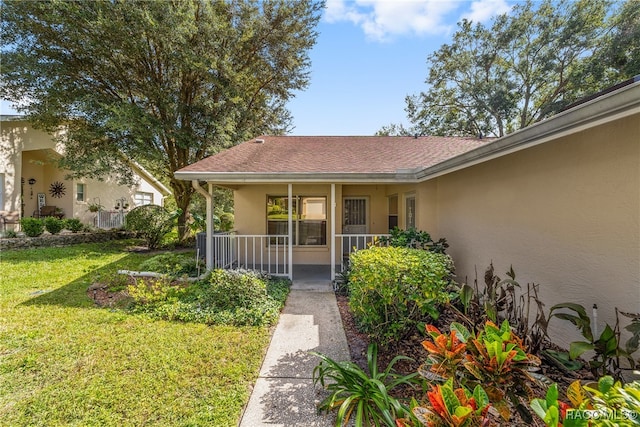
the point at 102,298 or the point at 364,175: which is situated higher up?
the point at 364,175

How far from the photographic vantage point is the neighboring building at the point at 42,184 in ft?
43.6

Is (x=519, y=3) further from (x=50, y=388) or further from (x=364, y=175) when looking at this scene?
(x=50, y=388)

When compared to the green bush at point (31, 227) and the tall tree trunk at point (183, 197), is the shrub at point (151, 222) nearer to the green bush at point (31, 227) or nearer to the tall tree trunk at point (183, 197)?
the tall tree trunk at point (183, 197)

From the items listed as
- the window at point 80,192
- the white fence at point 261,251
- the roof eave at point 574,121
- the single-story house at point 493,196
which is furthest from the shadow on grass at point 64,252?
the roof eave at point 574,121

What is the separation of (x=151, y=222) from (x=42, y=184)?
10.6m

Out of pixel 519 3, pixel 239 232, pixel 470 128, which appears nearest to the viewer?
pixel 239 232

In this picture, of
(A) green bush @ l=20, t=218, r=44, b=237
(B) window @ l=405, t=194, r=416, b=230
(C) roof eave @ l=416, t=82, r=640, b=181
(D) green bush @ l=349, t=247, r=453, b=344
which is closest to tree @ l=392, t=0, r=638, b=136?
(B) window @ l=405, t=194, r=416, b=230

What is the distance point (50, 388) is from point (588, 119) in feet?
20.4

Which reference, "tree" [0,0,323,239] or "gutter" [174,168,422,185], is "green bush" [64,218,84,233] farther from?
"gutter" [174,168,422,185]

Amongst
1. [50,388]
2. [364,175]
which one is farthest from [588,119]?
[50,388]

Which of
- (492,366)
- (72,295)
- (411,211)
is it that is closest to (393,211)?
(411,211)

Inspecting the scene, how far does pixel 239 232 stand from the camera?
913cm

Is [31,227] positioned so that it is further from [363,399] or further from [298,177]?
[363,399]

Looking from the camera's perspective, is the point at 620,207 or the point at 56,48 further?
the point at 56,48
